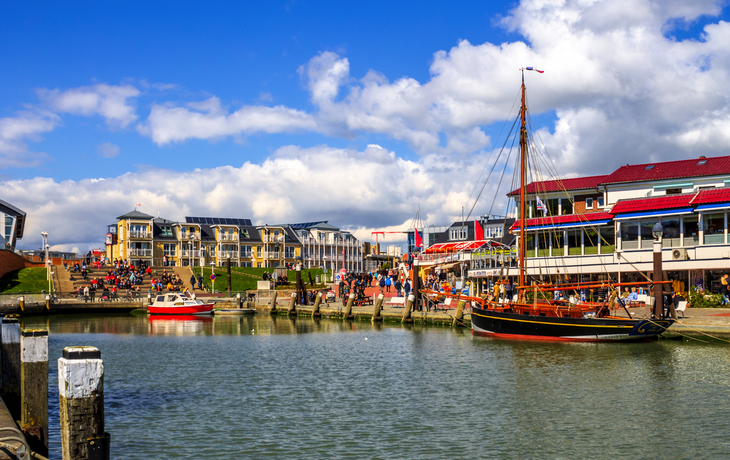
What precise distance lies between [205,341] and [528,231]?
93.6ft

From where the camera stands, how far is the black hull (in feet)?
103

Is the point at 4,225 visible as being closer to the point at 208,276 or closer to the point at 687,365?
the point at 208,276

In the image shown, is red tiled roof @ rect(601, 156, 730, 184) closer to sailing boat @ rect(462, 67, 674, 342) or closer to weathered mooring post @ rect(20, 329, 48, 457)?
sailing boat @ rect(462, 67, 674, 342)

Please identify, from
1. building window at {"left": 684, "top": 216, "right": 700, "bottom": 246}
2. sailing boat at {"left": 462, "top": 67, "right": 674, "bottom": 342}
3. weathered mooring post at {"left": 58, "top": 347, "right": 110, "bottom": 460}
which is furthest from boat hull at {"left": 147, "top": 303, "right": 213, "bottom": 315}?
weathered mooring post at {"left": 58, "top": 347, "right": 110, "bottom": 460}

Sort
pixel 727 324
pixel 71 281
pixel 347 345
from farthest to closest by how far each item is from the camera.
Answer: pixel 71 281
pixel 347 345
pixel 727 324

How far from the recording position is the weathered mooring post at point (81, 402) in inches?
319

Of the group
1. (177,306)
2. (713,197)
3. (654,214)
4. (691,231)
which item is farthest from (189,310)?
(713,197)

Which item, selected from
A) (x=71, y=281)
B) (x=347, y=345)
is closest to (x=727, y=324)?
(x=347, y=345)

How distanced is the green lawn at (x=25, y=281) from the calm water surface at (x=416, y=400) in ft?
122

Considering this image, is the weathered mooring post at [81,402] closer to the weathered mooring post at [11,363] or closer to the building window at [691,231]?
the weathered mooring post at [11,363]

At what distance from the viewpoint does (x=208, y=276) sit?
8394 cm

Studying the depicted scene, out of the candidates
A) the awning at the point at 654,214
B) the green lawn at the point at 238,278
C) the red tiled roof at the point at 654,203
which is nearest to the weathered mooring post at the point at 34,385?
the red tiled roof at the point at 654,203

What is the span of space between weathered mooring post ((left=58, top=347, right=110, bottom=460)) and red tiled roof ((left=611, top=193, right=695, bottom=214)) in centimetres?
4363

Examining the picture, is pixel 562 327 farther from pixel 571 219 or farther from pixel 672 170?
pixel 672 170
